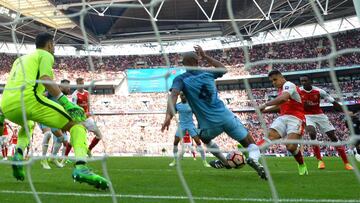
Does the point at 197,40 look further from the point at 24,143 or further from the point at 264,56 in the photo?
the point at 24,143

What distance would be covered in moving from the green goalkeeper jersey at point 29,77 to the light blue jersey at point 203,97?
164cm

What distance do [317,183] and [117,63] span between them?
110 ft

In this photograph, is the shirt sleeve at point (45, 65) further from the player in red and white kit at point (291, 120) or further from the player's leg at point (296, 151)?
the player's leg at point (296, 151)

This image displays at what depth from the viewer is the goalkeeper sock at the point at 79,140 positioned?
411cm

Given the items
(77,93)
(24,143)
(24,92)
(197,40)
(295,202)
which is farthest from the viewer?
(197,40)

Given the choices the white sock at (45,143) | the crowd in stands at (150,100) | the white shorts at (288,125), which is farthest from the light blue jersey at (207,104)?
the crowd in stands at (150,100)

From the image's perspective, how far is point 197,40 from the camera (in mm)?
36719

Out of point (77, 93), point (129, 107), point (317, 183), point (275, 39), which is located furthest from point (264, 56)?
point (317, 183)

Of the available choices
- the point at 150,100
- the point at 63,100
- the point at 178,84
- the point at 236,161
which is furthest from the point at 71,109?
the point at 150,100

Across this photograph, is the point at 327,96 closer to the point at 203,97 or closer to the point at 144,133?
the point at 203,97

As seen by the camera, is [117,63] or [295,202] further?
[117,63]

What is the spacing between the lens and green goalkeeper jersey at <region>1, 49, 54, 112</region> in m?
4.11

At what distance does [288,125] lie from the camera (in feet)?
22.2

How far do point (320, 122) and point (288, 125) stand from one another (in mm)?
1314
